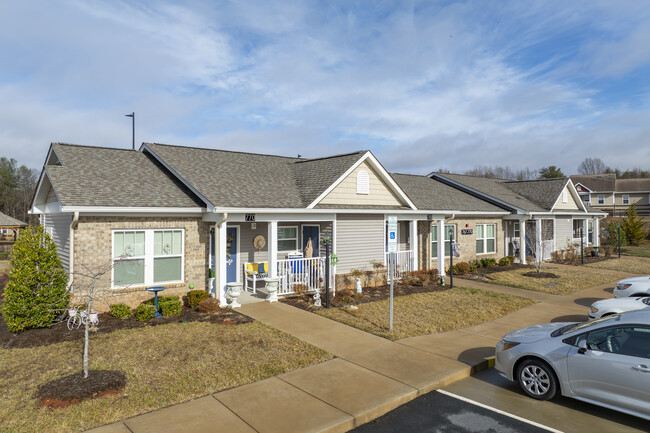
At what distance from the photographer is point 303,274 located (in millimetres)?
14062

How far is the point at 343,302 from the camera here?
43.4ft

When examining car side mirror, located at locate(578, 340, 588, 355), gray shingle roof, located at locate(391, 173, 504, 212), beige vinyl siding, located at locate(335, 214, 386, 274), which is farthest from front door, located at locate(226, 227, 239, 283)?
car side mirror, located at locate(578, 340, 588, 355)

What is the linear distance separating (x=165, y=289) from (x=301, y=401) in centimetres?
718

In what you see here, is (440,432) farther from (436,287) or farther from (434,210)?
(434,210)

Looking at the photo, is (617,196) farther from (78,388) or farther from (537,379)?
(78,388)

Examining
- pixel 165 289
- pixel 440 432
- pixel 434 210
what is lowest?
pixel 440 432

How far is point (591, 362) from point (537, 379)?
934mm

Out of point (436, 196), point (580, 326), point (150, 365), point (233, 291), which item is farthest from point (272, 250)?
point (436, 196)

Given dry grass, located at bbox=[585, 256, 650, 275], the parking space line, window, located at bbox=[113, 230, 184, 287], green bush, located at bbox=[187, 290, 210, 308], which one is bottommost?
the parking space line

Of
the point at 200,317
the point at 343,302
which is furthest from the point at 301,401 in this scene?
the point at 343,302

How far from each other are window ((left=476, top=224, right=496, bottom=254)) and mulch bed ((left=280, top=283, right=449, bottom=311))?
6977mm

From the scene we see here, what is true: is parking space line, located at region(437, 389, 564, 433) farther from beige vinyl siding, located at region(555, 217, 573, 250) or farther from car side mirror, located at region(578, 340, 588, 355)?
beige vinyl siding, located at region(555, 217, 573, 250)

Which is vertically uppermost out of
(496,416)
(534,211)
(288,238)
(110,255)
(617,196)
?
(617,196)

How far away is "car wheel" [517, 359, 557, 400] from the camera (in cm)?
636
